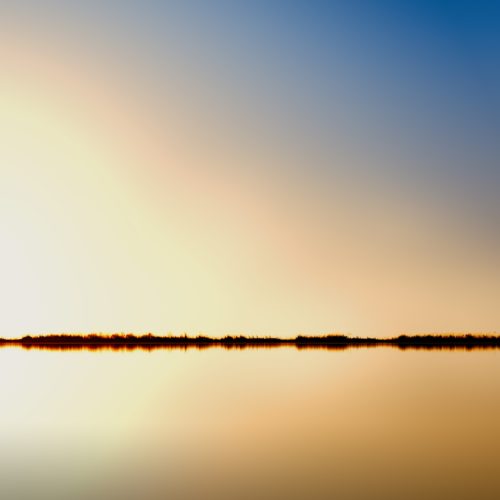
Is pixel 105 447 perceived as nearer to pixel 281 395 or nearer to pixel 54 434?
pixel 54 434

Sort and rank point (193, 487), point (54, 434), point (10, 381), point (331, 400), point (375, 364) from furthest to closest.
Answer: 1. point (375, 364)
2. point (10, 381)
3. point (331, 400)
4. point (54, 434)
5. point (193, 487)

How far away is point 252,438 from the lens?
60.0 ft

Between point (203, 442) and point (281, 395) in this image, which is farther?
point (281, 395)

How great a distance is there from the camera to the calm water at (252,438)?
45.1 feet

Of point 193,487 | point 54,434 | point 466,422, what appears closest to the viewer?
point 193,487

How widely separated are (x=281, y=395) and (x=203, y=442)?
8.98m

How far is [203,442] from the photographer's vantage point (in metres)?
17.9

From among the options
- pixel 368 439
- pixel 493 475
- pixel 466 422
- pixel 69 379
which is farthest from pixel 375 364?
pixel 493 475

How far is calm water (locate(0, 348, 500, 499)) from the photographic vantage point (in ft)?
45.1

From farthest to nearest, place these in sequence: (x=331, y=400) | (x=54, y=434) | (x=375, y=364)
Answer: (x=375, y=364), (x=331, y=400), (x=54, y=434)

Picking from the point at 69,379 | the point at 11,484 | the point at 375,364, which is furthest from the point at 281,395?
the point at 375,364

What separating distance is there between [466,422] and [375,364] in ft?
74.8

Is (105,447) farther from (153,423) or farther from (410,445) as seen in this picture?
(410,445)

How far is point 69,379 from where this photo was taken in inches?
1351
